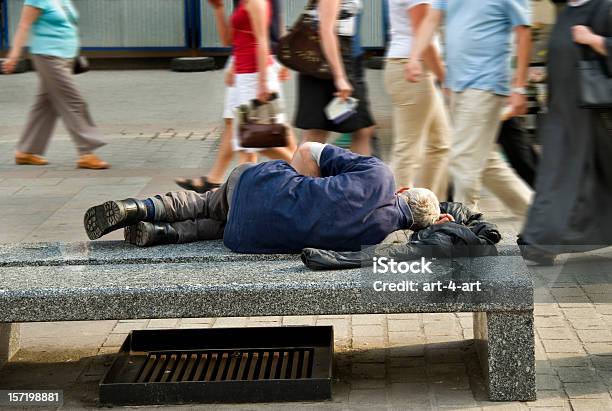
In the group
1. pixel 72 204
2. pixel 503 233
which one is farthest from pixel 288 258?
pixel 72 204

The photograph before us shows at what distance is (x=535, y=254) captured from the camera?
6.53 m

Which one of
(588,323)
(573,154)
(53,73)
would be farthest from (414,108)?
(53,73)

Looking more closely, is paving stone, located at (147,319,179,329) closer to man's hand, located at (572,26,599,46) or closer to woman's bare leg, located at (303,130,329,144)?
woman's bare leg, located at (303,130,329,144)

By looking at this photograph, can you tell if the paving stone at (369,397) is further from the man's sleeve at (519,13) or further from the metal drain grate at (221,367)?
the man's sleeve at (519,13)

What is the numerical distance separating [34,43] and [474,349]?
5.77 meters

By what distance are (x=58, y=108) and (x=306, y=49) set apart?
3.35 m

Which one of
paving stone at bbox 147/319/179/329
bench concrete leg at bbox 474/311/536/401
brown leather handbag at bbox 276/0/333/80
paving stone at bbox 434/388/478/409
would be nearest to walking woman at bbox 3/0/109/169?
brown leather handbag at bbox 276/0/333/80

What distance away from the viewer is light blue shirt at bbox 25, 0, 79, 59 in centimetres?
978

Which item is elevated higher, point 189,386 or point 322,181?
point 322,181

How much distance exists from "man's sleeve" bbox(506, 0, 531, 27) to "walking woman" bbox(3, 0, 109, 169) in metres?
4.41

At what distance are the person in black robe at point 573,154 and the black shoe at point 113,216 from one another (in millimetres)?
2146

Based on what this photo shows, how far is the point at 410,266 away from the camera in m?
4.77

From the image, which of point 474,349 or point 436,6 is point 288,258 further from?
point 436,6

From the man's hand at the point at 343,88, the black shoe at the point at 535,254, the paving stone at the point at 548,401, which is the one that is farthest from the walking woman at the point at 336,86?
the paving stone at the point at 548,401
